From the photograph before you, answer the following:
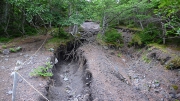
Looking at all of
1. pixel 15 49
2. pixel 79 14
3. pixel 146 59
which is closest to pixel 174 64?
pixel 146 59

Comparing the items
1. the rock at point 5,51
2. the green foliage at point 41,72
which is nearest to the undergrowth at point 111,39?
the green foliage at point 41,72

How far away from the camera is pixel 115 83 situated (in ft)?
26.5

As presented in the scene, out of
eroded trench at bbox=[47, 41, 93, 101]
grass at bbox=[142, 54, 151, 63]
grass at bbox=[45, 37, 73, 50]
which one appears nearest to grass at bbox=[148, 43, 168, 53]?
grass at bbox=[142, 54, 151, 63]

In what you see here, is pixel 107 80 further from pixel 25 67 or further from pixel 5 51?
pixel 5 51

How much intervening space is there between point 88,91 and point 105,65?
111 inches

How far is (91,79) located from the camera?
8.23m

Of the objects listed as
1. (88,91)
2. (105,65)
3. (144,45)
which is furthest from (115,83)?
(144,45)

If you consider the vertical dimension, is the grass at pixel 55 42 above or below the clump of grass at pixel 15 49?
above

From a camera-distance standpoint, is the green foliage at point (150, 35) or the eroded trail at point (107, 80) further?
the green foliage at point (150, 35)

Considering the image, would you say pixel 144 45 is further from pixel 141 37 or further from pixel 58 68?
pixel 58 68

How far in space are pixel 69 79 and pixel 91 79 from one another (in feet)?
6.74

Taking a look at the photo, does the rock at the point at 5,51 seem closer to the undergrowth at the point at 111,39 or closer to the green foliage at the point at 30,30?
the green foliage at the point at 30,30

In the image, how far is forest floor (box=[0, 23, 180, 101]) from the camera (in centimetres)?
696

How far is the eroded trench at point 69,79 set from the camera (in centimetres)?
768
